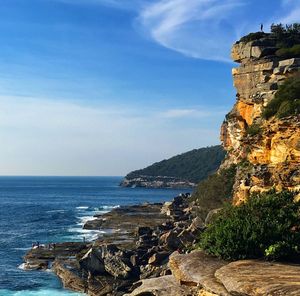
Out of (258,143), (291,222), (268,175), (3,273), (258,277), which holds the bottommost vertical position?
(3,273)

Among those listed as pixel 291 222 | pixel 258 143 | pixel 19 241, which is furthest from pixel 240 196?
pixel 19 241

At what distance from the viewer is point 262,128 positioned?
1838 inches


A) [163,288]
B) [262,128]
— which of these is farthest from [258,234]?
[262,128]

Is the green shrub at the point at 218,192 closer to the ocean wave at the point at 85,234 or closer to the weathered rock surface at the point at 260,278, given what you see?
the ocean wave at the point at 85,234

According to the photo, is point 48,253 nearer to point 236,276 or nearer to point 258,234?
point 258,234

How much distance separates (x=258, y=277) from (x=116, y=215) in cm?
10063

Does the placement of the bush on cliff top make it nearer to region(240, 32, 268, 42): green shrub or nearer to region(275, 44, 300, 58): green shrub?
region(275, 44, 300, 58): green shrub

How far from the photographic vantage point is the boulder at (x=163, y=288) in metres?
25.2

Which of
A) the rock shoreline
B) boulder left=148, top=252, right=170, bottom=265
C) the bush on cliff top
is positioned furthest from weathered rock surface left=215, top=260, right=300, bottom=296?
boulder left=148, top=252, right=170, bottom=265

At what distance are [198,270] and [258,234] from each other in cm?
365

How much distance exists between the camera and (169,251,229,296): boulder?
2167 centimetres

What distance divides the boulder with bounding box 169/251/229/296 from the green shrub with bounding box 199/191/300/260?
697mm

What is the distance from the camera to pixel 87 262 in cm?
5500

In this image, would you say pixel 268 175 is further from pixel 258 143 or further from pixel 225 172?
pixel 225 172
